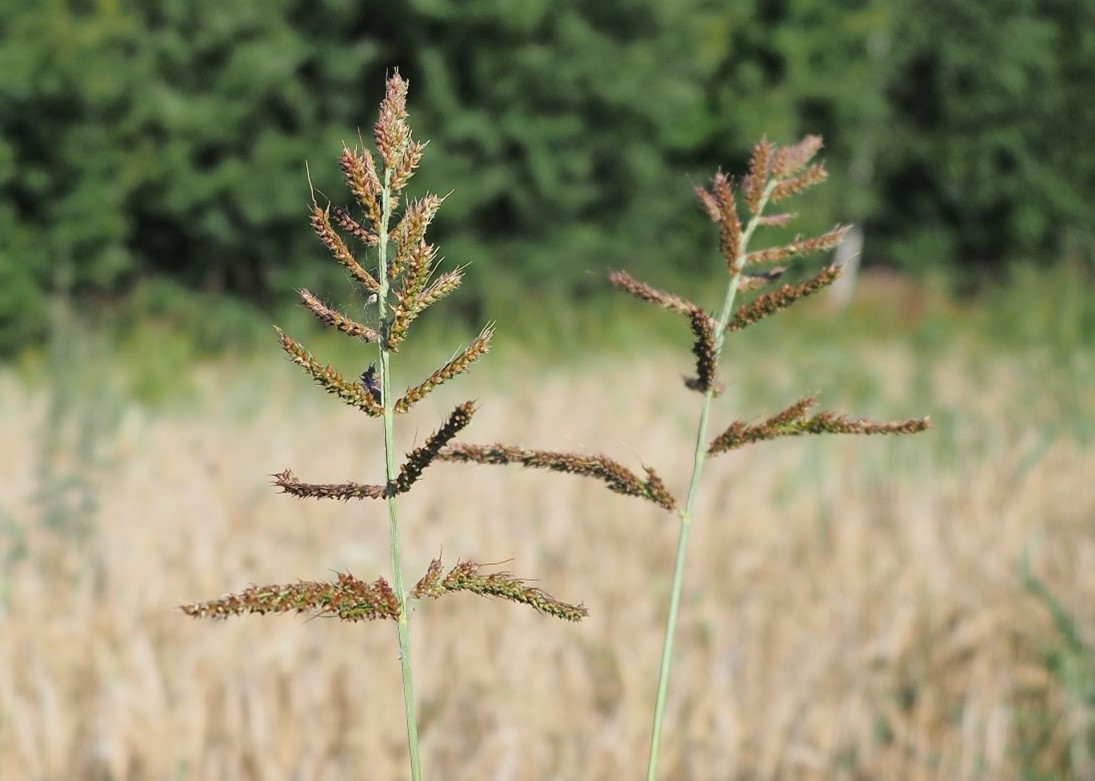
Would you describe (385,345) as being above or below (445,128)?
below

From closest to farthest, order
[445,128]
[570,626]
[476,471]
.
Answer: [570,626]
[476,471]
[445,128]

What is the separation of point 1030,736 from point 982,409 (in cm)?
422

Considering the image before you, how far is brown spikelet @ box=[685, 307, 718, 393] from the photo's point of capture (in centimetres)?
70

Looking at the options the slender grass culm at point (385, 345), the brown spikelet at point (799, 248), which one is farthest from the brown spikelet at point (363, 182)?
the brown spikelet at point (799, 248)

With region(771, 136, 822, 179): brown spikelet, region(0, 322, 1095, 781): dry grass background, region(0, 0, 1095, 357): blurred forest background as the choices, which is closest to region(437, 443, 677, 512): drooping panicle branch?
region(771, 136, 822, 179): brown spikelet

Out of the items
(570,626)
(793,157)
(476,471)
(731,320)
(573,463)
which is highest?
(476,471)

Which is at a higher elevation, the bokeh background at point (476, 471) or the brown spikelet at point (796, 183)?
the bokeh background at point (476, 471)

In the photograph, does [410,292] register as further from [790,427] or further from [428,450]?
[790,427]

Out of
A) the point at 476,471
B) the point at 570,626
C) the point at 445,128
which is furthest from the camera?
the point at 445,128

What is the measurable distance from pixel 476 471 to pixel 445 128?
46.8ft

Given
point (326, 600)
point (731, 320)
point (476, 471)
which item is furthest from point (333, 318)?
point (476, 471)

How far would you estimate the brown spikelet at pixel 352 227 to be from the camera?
2.03 feet

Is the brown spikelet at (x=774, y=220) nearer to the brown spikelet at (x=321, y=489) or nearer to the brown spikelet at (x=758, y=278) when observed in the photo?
the brown spikelet at (x=758, y=278)

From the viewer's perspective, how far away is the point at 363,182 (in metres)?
0.61
